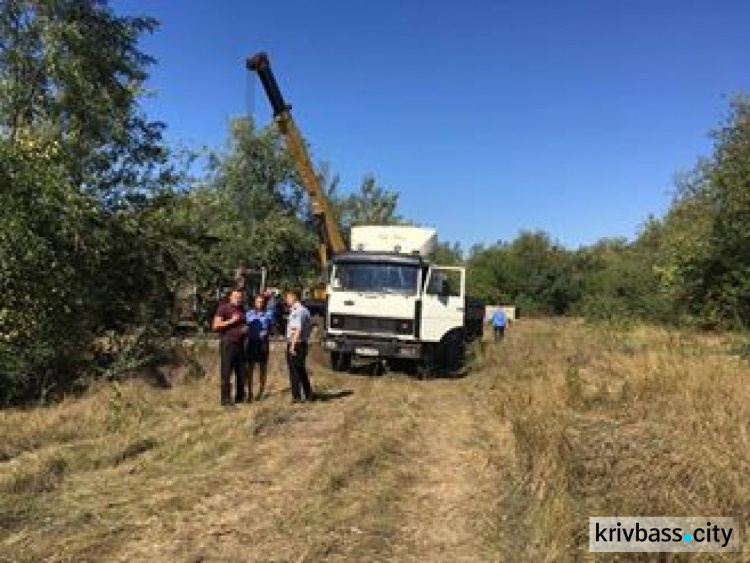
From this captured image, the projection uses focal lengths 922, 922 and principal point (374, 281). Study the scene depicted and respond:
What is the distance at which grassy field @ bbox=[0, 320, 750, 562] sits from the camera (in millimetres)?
6352

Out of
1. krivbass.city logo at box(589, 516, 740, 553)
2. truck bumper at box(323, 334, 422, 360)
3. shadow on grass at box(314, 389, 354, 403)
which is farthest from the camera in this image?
truck bumper at box(323, 334, 422, 360)

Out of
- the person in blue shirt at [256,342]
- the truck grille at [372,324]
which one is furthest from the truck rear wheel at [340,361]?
the person in blue shirt at [256,342]

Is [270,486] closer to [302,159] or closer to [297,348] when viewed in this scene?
[297,348]

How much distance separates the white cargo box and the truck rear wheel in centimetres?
297

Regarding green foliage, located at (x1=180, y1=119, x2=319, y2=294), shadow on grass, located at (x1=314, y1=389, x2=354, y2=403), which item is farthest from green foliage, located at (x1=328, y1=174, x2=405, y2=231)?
shadow on grass, located at (x1=314, y1=389, x2=354, y2=403)

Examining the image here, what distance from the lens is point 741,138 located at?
3838 centimetres

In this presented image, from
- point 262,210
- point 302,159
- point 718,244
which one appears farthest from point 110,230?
point 262,210

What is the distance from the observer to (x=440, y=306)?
1962cm

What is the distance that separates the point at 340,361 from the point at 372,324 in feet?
4.51

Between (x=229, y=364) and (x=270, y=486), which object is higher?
(x=229, y=364)

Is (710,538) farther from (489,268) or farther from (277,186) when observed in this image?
(489,268)

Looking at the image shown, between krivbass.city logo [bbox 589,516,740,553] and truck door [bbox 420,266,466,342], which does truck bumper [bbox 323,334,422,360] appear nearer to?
truck door [bbox 420,266,466,342]

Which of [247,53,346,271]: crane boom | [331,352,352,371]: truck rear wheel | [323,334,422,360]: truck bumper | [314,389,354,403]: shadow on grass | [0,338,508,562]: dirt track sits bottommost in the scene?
[0,338,508,562]: dirt track

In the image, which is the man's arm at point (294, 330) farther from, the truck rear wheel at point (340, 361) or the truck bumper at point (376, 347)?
the truck rear wheel at point (340, 361)
